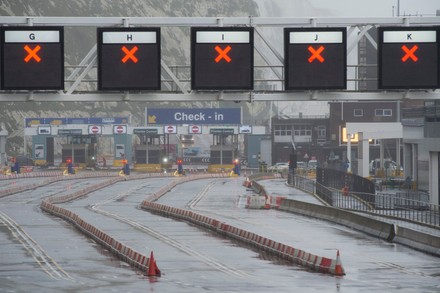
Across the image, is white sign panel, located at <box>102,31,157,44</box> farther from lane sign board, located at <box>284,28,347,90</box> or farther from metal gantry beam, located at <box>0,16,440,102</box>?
lane sign board, located at <box>284,28,347,90</box>

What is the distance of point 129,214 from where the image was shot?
254ft

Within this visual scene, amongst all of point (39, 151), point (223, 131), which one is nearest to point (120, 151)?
point (39, 151)

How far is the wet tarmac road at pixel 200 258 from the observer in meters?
37.2

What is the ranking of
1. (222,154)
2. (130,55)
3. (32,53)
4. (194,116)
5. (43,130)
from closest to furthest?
(32,53), (130,55), (222,154), (43,130), (194,116)

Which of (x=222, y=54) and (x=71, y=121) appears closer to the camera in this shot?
(x=222, y=54)

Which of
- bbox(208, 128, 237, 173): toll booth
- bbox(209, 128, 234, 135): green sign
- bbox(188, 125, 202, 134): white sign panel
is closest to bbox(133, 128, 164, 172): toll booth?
bbox(188, 125, 202, 134): white sign panel

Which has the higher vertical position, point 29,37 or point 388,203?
point 29,37

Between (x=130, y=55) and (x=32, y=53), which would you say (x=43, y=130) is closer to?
(x=32, y=53)

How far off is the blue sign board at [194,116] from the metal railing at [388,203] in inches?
2363

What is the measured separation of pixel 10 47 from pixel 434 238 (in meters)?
22.5

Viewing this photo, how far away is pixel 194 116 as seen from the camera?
163375 mm

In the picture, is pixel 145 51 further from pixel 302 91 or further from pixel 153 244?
pixel 153 244

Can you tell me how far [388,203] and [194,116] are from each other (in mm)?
90754

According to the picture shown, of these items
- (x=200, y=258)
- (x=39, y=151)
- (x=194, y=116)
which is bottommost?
(x=200, y=258)
